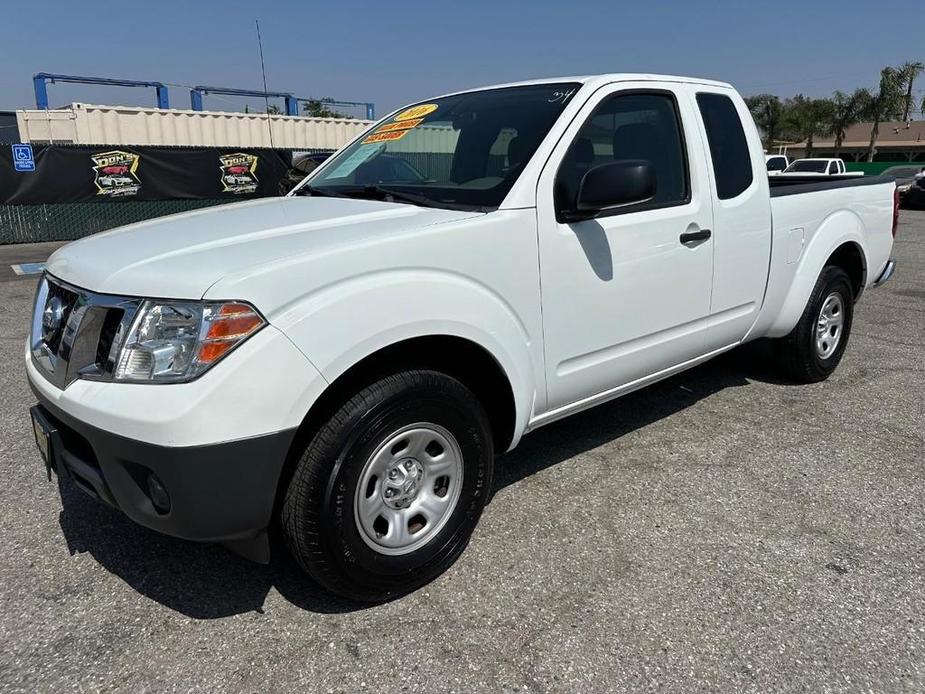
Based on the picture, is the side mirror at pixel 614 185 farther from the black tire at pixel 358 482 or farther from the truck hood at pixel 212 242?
the black tire at pixel 358 482

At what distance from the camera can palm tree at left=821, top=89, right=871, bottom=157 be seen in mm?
48844

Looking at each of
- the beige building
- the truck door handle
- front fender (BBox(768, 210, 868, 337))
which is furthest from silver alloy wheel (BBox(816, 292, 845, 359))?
the beige building

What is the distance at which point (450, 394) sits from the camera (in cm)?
251

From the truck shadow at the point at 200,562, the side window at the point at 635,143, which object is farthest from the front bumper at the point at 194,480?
the side window at the point at 635,143

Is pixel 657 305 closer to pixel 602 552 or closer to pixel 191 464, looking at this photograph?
pixel 602 552

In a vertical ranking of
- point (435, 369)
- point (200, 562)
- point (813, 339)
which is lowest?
point (200, 562)

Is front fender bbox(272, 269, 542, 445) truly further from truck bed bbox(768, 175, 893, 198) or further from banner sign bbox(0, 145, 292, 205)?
banner sign bbox(0, 145, 292, 205)

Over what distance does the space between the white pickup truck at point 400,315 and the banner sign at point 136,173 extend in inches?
483

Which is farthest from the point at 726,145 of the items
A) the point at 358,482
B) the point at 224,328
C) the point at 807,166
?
the point at 807,166

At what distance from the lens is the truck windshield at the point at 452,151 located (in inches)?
115

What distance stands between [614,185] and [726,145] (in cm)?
139

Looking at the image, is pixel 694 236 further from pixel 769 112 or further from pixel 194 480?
pixel 769 112

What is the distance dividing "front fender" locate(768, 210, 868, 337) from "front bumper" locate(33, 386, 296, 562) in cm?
335

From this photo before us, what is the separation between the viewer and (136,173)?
47.9 ft
